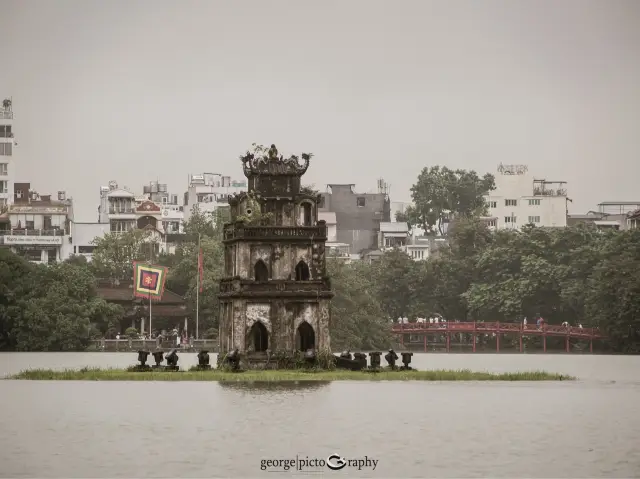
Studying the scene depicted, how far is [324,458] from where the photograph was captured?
56.7m

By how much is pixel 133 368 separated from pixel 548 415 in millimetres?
23501

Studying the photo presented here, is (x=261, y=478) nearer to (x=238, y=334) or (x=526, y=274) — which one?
(x=238, y=334)

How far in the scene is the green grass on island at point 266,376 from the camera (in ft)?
263

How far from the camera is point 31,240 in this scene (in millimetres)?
197125

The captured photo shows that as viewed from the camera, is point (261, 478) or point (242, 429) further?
point (242, 429)

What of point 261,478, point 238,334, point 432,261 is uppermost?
point 432,261

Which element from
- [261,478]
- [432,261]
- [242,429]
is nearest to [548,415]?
[242,429]

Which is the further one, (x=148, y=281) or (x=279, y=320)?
(x=148, y=281)

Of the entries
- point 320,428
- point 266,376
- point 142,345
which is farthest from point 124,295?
point 320,428

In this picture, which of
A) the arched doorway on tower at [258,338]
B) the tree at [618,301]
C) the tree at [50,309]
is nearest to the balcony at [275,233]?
the arched doorway on tower at [258,338]

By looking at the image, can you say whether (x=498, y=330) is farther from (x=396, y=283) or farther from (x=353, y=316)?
(x=396, y=283)

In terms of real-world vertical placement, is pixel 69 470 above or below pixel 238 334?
below

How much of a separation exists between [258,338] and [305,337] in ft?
7.37

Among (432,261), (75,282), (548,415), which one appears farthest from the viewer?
(432,261)
